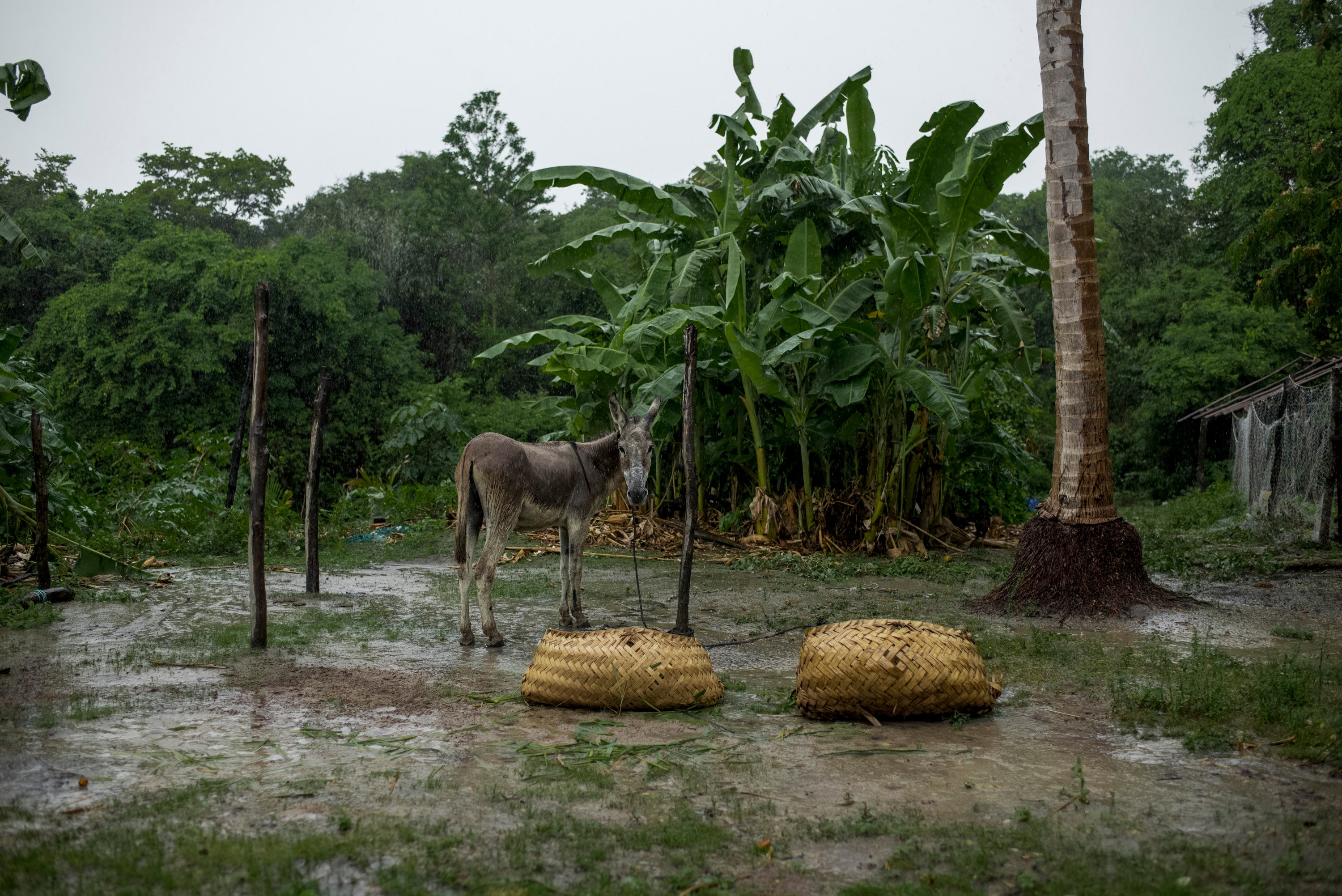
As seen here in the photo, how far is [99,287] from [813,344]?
1995cm

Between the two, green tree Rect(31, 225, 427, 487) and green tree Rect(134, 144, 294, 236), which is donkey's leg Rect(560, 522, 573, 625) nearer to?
green tree Rect(31, 225, 427, 487)

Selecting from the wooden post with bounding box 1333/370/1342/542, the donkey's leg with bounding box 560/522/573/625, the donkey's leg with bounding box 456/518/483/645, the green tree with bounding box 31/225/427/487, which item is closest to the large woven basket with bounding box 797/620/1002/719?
the donkey's leg with bounding box 456/518/483/645

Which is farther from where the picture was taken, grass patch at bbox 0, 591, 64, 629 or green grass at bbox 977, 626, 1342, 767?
grass patch at bbox 0, 591, 64, 629

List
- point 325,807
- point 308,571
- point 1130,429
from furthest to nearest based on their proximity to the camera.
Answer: point 1130,429, point 308,571, point 325,807

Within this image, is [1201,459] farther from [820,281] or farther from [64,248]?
[64,248]

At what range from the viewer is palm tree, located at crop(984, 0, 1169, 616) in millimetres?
8516

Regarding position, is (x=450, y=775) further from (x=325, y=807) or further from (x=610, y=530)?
(x=610, y=530)

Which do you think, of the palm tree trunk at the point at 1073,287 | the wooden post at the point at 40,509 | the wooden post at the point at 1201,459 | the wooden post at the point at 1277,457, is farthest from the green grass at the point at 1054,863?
the wooden post at the point at 1201,459

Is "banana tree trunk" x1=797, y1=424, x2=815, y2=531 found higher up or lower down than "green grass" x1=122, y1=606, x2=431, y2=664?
higher up

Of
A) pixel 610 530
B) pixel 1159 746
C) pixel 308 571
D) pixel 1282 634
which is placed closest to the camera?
pixel 1159 746

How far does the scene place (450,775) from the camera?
420 cm

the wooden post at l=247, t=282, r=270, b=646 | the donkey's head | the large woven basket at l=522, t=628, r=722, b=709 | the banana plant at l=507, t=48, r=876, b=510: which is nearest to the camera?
the large woven basket at l=522, t=628, r=722, b=709

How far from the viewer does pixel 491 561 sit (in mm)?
7488

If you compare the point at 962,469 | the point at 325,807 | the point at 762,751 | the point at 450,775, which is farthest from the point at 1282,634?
the point at 962,469
